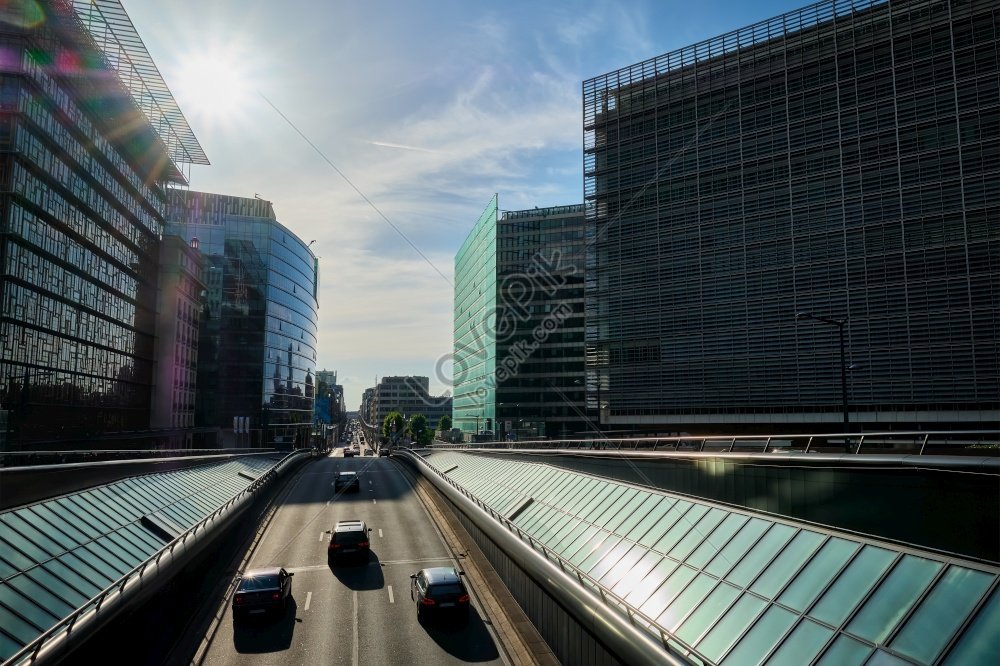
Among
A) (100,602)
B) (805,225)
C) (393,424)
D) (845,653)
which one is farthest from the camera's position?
(393,424)

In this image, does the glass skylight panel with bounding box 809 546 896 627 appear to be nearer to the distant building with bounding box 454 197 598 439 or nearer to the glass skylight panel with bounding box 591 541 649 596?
the glass skylight panel with bounding box 591 541 649 596

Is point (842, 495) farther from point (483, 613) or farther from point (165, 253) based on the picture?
point (165, 253)

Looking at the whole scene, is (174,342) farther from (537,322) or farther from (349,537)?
(349,537)

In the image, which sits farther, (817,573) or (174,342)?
(174,342)

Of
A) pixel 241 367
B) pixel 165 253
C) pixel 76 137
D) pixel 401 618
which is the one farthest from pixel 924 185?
pixel 241 367

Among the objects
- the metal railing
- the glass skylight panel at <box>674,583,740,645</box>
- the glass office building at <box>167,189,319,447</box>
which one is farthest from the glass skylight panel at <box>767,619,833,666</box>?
the glass office building at <box>167,189,319,447</box>

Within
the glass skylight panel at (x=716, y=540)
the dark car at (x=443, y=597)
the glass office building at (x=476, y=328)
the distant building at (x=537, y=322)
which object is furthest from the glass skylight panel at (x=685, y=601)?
the glass office building at (x=476, y=328)

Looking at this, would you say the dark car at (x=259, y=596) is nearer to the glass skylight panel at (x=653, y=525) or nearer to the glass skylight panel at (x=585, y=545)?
the glass skylight panel at (x=585, y=545)

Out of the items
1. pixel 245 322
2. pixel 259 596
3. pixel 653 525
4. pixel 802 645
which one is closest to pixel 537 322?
pixel 245 322

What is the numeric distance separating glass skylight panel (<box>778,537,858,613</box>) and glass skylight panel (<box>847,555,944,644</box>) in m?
0.90

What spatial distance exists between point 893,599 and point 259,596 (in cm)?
1759

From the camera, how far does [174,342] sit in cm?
7956

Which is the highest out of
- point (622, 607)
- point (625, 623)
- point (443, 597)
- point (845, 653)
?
point (845, 653)

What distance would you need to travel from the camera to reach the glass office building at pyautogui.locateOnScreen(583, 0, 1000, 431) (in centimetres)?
5128
